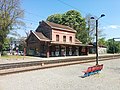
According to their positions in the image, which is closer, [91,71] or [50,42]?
[91,71]

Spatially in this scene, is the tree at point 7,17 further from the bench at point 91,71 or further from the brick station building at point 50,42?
the bench at point 91,71

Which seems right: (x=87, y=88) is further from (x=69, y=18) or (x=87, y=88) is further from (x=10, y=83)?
(x=69, y=18)

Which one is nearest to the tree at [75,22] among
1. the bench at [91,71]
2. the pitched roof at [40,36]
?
the pitched roof at [40,36]

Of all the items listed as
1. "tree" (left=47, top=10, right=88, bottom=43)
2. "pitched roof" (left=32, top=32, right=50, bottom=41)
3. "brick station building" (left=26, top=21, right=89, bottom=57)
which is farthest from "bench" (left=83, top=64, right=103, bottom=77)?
"tree" (left=47, top=10, right=88, bottom=43)

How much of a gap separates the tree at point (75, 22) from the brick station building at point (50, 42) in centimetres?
1352

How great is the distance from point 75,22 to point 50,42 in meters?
26.1

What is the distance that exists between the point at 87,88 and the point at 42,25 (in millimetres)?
35095

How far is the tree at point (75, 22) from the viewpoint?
6116 centimetres

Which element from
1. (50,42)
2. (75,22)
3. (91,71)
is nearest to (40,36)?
(50,42)

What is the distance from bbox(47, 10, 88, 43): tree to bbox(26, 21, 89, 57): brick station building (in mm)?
13518

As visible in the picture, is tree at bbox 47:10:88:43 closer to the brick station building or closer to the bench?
the brick station building

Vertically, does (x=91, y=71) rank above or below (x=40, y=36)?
below

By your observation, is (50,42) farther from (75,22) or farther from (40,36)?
(75,22)

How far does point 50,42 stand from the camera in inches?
1535
